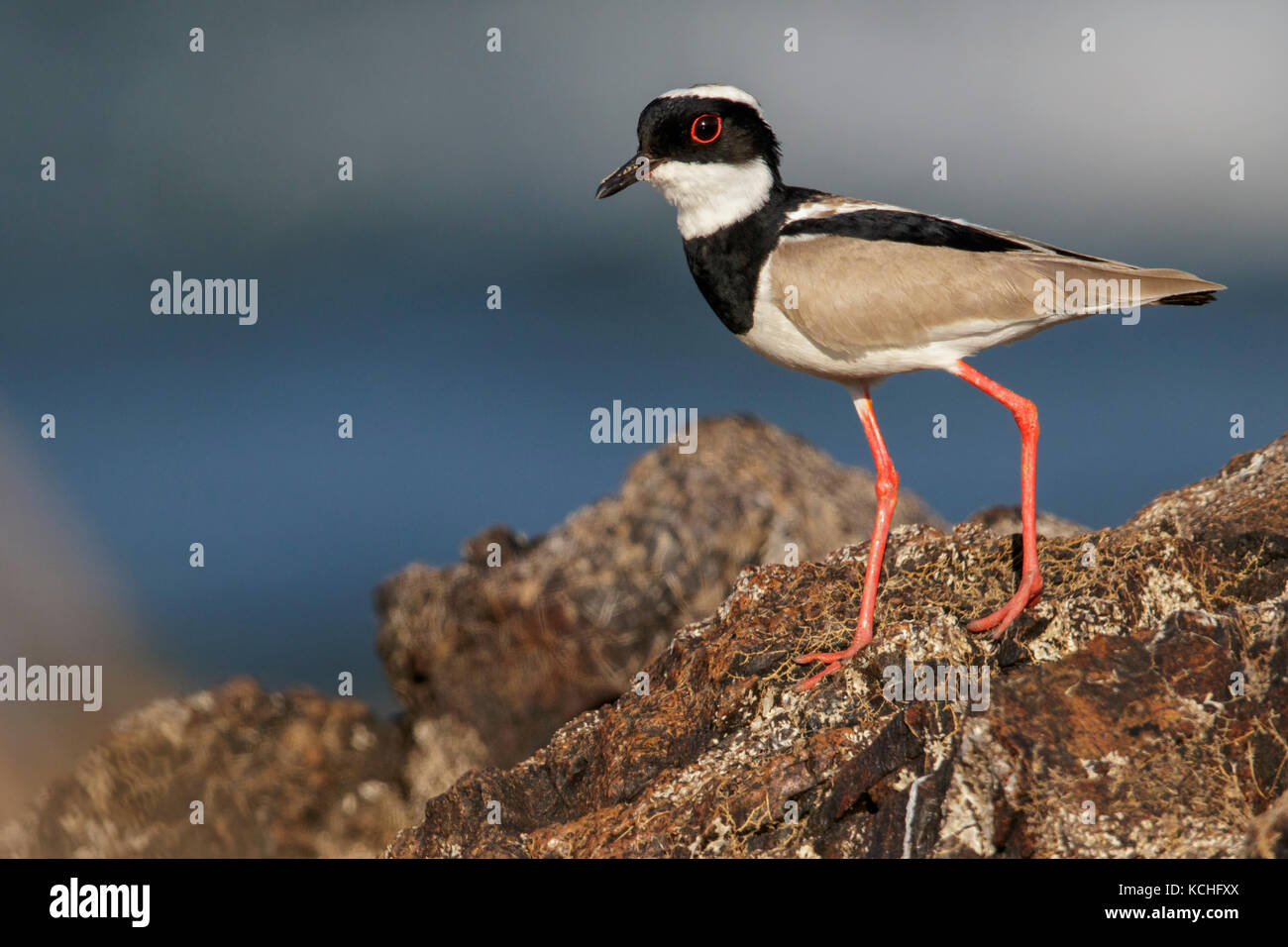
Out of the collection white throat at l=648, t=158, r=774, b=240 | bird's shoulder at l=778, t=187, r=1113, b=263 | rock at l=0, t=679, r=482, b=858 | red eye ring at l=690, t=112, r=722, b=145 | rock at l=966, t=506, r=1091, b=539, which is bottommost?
rock at l=0, t=679, r=482, b=858

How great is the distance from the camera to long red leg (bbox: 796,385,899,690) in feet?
22.7

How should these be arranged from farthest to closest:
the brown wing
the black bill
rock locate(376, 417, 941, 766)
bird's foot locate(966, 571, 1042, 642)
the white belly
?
rock locate(376, 417, 941, 766)
the black bill
the white belly
the brown wing
bird's foot locate(966, 571, 1042, 642)

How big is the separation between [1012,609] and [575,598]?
5620 mm

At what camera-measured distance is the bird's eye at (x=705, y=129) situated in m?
7.90

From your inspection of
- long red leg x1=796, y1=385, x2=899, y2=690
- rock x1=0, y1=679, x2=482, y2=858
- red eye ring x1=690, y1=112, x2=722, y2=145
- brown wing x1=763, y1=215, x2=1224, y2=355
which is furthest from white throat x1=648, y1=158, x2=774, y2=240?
rock x1=0, y1=679, x2=482, y2=858

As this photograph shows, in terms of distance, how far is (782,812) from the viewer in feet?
19.6

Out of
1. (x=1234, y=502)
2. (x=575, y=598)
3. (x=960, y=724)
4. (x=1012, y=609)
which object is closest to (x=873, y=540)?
(x=1012, y=609)

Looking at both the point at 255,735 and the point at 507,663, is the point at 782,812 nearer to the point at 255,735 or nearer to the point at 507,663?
Answer: the point at 507,663

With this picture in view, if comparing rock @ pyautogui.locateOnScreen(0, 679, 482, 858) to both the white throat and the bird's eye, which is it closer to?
the white throat

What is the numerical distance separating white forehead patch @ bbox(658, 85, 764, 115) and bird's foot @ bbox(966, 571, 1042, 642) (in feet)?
12.3

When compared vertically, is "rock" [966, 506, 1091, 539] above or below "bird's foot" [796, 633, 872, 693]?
above

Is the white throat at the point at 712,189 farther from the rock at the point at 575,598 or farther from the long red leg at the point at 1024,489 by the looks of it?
the rock at the point at 575,598

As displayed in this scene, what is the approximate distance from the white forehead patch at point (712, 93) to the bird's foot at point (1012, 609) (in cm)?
374

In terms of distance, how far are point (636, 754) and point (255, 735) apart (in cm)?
571
